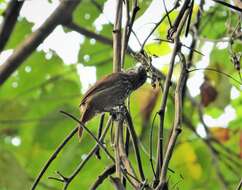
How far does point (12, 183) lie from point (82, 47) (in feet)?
2.30

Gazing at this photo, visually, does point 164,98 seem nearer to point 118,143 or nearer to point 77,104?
point 118,143

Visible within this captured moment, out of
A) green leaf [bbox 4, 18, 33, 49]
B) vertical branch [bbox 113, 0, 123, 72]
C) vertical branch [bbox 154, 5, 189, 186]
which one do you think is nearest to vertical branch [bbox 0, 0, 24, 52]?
green leaf [bbox 4, 18, 33, 49]

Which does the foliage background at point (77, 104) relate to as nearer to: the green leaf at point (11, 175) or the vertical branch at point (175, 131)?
the green leaf at point (11, 175)

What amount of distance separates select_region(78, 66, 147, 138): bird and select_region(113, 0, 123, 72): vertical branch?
7 cm

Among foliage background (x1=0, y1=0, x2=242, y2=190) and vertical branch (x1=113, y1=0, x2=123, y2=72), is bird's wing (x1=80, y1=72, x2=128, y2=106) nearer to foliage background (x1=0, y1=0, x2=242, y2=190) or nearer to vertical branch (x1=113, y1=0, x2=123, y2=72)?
vertical branch (x1=113, y1=0, x2=123, y2=72)

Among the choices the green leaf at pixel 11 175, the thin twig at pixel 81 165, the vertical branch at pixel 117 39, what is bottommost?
the green leaf at pixel 11 175

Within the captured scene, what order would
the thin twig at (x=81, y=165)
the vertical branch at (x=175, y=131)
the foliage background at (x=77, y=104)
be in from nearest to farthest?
1. the vertical branch at (x=175, y=131)
2. the thin twig at (x=81, y=165)
3. the foliage background at (x=77, y=104)

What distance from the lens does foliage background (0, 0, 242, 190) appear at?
6.47 feet

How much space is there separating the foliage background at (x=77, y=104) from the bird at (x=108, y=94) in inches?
32.7

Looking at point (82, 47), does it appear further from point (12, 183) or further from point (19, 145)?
point (12, 183)

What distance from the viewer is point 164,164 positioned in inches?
36.7

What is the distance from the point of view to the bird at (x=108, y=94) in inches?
39.1

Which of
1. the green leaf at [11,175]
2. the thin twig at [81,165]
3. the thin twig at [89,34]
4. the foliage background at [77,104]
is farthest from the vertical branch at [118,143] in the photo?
the thin twig at [89,34]

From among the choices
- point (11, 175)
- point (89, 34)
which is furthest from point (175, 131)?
point (89, 34)
